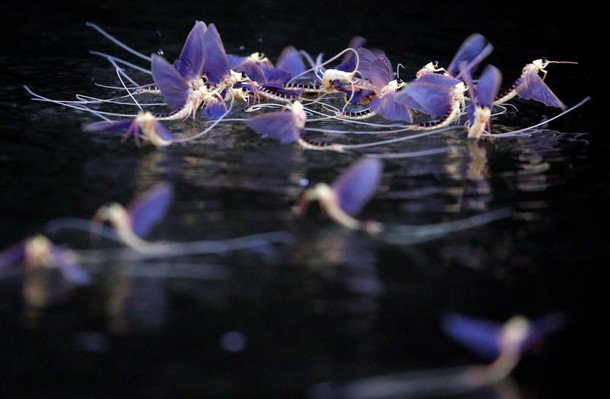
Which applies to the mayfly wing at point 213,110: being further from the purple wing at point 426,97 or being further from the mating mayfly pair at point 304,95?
the purple wing at point 426,97

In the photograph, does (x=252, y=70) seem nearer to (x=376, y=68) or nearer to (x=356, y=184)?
(x=376, y=68)

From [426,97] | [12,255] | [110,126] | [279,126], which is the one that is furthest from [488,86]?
[12,255]

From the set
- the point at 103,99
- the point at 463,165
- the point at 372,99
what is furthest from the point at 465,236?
the point at 103,99

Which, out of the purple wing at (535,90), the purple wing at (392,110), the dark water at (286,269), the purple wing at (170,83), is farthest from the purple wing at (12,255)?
the purple wing at (535,90)

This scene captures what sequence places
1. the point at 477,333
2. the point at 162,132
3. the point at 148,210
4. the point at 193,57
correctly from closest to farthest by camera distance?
the point at 477,333 → the point at 148,210 → the point at 162,132 → the point at 193,57

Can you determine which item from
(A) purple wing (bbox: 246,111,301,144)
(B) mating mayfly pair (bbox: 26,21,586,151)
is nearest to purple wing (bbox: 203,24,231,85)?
(B) mating mayfly pair (bbox: 26,21,586,151)

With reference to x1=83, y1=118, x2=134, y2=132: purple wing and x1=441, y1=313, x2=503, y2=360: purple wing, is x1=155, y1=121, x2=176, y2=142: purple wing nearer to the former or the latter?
x1=83, y1=118, x2=134, y2=132: purple wing

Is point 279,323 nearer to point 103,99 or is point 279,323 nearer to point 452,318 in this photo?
point 452,318
